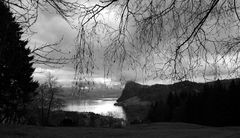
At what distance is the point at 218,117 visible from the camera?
43.7 m

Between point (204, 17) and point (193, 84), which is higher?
point (204, 17)

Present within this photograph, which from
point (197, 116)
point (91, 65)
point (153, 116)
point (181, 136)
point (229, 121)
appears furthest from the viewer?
point (153, 116)

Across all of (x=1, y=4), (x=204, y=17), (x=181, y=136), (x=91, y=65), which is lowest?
(x=181, y=136)

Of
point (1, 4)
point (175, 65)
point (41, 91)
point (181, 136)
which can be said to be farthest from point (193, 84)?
point (41, 91)

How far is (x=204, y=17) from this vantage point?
14.1 feet

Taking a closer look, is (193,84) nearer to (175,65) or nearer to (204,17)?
(175,65)

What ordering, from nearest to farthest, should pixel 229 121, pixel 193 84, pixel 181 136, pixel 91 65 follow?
1. pixel 91 65
2. pixel 193 84
3. pixel 181 136
4. pixel 229 121

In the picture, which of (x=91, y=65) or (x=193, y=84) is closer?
(x=91, y=65)

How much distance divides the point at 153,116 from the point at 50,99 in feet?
80.7

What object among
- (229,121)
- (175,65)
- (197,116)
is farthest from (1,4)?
(197,116)

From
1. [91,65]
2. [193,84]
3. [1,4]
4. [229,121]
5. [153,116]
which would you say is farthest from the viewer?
[153,116]

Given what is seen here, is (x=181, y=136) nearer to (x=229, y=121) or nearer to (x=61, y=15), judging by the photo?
(x=61, y=15)

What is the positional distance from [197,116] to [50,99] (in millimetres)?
23925

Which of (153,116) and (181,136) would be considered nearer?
(181,136)
